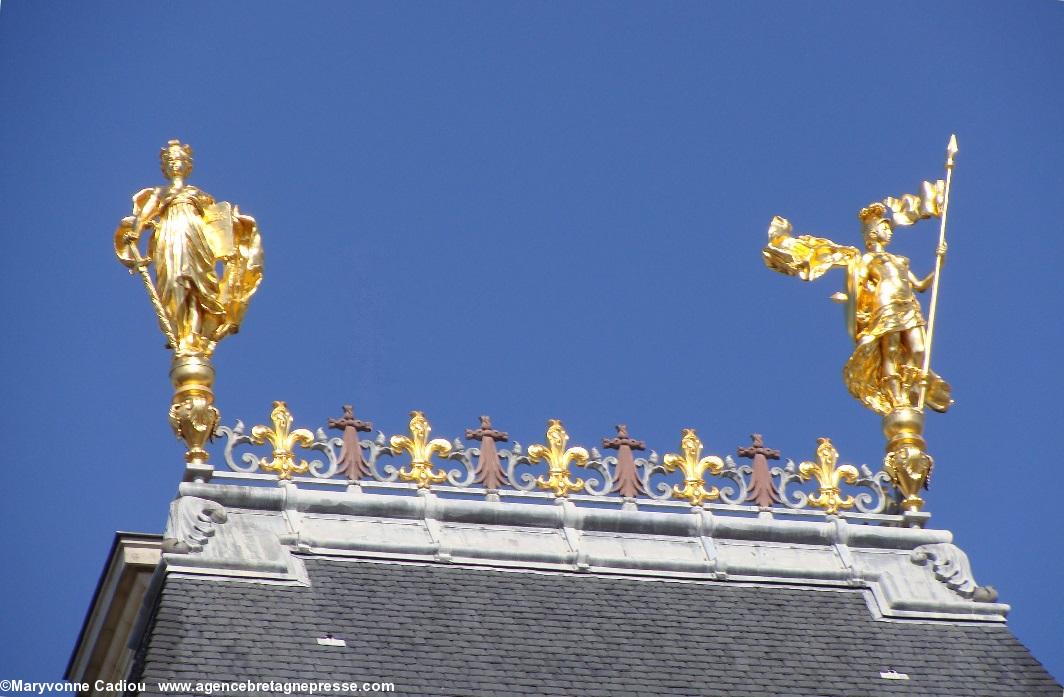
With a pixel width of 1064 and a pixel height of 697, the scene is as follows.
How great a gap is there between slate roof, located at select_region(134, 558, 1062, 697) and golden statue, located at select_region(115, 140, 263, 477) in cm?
280

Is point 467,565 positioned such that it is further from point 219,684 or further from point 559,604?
point 219,684

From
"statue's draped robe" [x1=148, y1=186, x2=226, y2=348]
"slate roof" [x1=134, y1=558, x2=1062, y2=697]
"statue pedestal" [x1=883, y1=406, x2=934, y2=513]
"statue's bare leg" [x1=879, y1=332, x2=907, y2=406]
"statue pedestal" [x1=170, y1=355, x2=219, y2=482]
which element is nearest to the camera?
"slate roof" [x1=134, y1=558, x2=1062, y2=697]

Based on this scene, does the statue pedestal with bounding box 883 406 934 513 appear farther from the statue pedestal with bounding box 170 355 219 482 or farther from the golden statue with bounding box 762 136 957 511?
the statue pedestal with bounding box 170 355 219 482

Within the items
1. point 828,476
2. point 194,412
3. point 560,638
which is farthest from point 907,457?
point 194,412

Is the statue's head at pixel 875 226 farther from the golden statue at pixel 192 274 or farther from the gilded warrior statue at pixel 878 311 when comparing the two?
the golden statue at pixel 192 274

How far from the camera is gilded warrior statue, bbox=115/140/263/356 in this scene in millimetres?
43031

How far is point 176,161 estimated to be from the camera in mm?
44250

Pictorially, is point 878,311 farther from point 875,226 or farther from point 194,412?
point 194,412

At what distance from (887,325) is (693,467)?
3798 millimetres

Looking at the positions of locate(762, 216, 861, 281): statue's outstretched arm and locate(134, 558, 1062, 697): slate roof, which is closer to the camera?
locate(134, 558, 1062, 697): slate roof

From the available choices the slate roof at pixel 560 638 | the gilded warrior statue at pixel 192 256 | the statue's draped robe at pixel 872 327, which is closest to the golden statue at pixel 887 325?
the statue's draped robe at pixel 872 327

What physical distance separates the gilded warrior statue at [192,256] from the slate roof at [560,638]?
386 centimetres

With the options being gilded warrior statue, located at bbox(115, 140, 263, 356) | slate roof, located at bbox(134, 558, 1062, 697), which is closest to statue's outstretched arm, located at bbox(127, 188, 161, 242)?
gilded warrior statue, located at bbox(115, 140, 263, 356)

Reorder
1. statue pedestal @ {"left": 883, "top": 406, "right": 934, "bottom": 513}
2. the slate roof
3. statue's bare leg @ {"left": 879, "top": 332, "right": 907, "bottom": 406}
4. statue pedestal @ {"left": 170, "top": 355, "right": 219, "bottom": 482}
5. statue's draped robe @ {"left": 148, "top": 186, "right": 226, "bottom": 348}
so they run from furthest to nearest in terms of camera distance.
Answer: statue's bare leg @ {"left": 879, "top": 332, "right": 907, "bottom": 406} → statue pedestal @ {"left": 883, "top": 406, "right": 934, "bottom": 513} → statue's draped robe @ {"left": 148, "top": 186, "right": 226, "bottom": 348} → statue pedestal @ {"left": 170, "top": 355, "right": 219, "bottom": 482} → the slate roof
